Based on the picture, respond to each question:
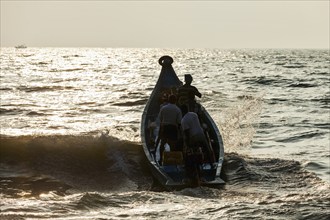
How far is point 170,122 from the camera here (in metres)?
12.6

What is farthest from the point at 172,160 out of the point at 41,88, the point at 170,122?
the point at 41,88

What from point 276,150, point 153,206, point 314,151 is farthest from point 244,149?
point 153,206

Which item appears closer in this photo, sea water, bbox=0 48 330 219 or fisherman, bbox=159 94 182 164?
sea water, bbox=0 48 330 219

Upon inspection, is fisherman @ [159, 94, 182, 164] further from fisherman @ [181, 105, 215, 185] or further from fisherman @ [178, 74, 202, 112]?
fisherman @ [178, 74, 202, 112]

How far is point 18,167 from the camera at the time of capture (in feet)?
53.5

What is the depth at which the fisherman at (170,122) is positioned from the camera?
12.5 metres

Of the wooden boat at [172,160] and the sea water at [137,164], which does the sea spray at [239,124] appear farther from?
the wooden boat at [172,160]

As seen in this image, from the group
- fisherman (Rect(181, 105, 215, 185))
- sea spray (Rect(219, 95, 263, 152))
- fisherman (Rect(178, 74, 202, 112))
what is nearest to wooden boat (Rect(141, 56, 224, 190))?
fisherman (Rect(181, 105, 215, 185))

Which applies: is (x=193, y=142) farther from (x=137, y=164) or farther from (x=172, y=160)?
(x=137, y=164)

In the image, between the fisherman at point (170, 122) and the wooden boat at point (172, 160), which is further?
the fisherman at point (170, 122)

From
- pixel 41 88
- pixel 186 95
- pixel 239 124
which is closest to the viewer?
pixel 186 95

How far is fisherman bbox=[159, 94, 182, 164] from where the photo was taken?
12.5 metres

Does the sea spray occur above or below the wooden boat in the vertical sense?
below

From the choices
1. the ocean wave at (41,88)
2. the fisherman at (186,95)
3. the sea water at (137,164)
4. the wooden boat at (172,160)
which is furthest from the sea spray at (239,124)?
the ocean wave at (41,88)
